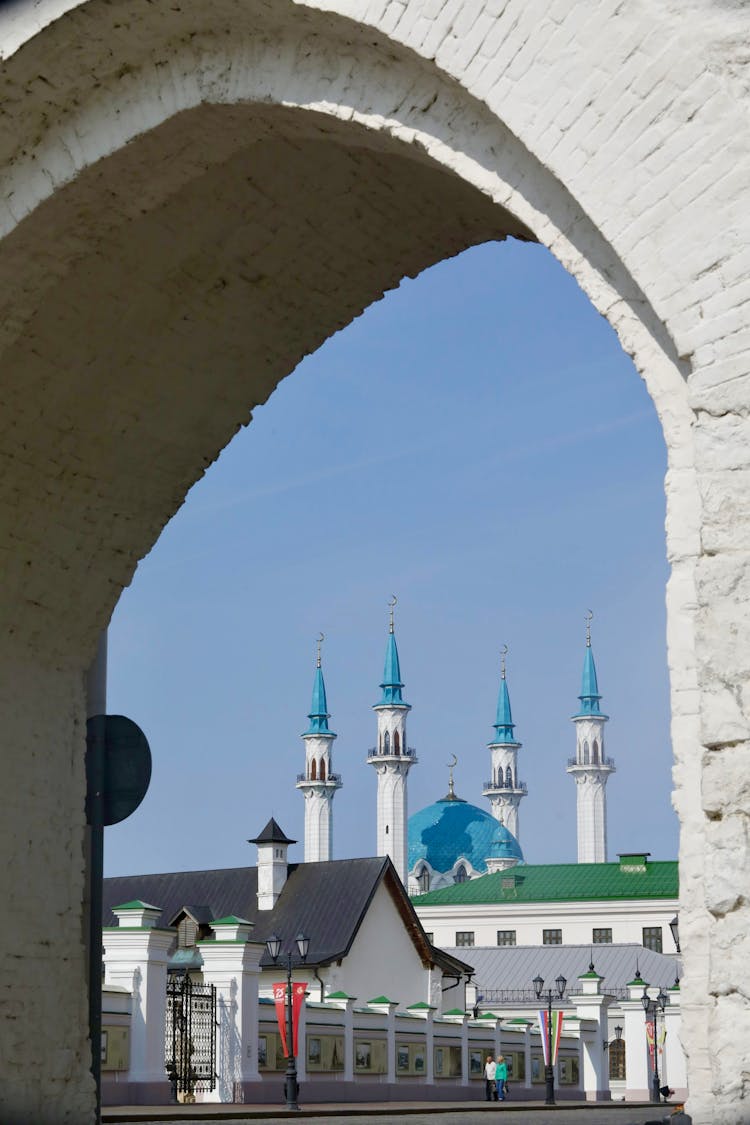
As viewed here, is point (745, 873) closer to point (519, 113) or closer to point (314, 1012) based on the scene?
point (519, 113)

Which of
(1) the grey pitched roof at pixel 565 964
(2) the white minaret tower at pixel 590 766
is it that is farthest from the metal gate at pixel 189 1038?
(2) the white minaret tower at pixel 590 766

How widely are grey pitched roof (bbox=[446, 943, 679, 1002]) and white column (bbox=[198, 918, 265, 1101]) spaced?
28684mm

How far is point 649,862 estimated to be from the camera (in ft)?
202

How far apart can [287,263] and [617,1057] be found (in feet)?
129

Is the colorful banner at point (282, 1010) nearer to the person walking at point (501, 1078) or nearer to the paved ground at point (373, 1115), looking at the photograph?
the paved ground at point (373, 1115)

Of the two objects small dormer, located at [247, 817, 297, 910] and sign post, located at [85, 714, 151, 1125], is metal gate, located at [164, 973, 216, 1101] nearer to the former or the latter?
sign post, located at [85, 714, 151, 1125]

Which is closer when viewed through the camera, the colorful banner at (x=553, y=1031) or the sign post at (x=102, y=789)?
the sign post at (x=102, y=789)

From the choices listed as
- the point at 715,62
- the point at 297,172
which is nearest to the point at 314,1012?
the point at 297,172

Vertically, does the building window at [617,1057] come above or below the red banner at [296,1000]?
below

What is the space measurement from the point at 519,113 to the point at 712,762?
1.58 meters

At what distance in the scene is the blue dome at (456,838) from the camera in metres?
78.2

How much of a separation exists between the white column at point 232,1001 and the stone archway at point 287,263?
17739 mm

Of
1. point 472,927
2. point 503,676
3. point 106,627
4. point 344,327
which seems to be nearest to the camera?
point 344,327

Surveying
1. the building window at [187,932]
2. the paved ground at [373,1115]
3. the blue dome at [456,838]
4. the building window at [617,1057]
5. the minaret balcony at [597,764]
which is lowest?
the building window at [617,1057]
